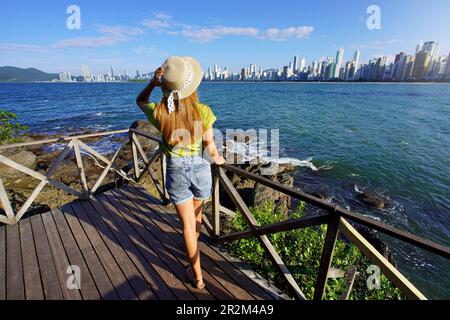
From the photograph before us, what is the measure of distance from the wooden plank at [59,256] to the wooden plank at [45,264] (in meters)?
0.04

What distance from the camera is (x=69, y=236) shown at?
4145 millimetres

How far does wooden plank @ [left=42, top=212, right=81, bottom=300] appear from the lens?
2998 mm

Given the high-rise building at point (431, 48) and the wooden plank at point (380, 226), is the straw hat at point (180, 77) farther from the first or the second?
the high-rise building at point (431, 48)

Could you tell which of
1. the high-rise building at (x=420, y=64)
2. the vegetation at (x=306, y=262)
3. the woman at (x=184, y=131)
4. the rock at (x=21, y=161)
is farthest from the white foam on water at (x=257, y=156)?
the high-rise building at (x=420, y=64)

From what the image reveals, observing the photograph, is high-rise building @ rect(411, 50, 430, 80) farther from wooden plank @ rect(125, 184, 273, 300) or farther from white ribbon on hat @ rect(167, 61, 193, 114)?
white ribbon on hat @ rect(167, 61, 193, 114)

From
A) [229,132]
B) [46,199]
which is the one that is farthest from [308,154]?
[46,199]

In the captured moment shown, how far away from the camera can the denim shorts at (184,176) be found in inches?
103

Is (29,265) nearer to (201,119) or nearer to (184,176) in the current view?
(184,176)

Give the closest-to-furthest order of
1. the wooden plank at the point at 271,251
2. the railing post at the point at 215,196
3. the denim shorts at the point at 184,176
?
the denim shorts at the point at 184,176, the wooden plank at the point at 271,251, the railing post at the point at 215,196

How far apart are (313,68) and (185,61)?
207262 millimetres

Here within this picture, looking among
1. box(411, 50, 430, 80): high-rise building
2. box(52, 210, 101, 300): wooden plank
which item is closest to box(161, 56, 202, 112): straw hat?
box(52, 210, 101, 300): wooden plank

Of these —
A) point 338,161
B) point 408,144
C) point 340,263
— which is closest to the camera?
point 340,263

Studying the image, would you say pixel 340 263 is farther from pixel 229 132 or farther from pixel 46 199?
pixel 229 132

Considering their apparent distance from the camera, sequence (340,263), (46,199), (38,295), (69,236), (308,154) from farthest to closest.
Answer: (308,154) < (46,199) < (69,236) < (340,263) < (38,295)
